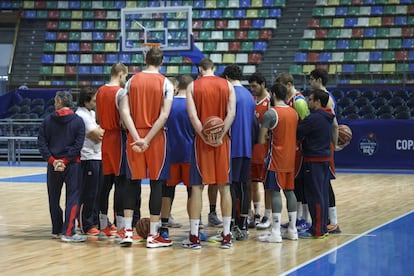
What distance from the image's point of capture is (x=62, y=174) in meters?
7.61

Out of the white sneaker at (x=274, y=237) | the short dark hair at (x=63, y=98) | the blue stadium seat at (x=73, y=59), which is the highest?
the blue stadium seat at (x=73, y=59)

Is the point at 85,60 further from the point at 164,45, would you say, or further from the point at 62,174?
the point at 62,174

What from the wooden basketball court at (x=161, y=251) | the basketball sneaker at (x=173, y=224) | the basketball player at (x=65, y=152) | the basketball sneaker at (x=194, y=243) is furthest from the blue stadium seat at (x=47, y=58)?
the basketball sneaker at (x=194, y=243)

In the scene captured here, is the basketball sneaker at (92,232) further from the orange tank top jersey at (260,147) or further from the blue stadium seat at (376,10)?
the blue stadium seat at (376,10)

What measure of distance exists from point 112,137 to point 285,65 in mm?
15519

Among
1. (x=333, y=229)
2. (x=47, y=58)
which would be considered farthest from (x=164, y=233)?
(x=47, y=58)

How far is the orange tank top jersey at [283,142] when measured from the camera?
745cm

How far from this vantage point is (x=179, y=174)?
7.66 m

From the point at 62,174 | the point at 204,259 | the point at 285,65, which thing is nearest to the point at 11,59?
the point at 285,65

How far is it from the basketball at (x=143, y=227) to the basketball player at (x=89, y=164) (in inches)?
27.2

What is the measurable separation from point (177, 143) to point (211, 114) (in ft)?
2.08

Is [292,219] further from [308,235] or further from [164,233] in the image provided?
[164,233]

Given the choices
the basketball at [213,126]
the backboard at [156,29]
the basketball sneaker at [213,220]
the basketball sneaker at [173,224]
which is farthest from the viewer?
the backboard at [156,29]

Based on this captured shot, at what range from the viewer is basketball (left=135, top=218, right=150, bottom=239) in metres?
7.41
